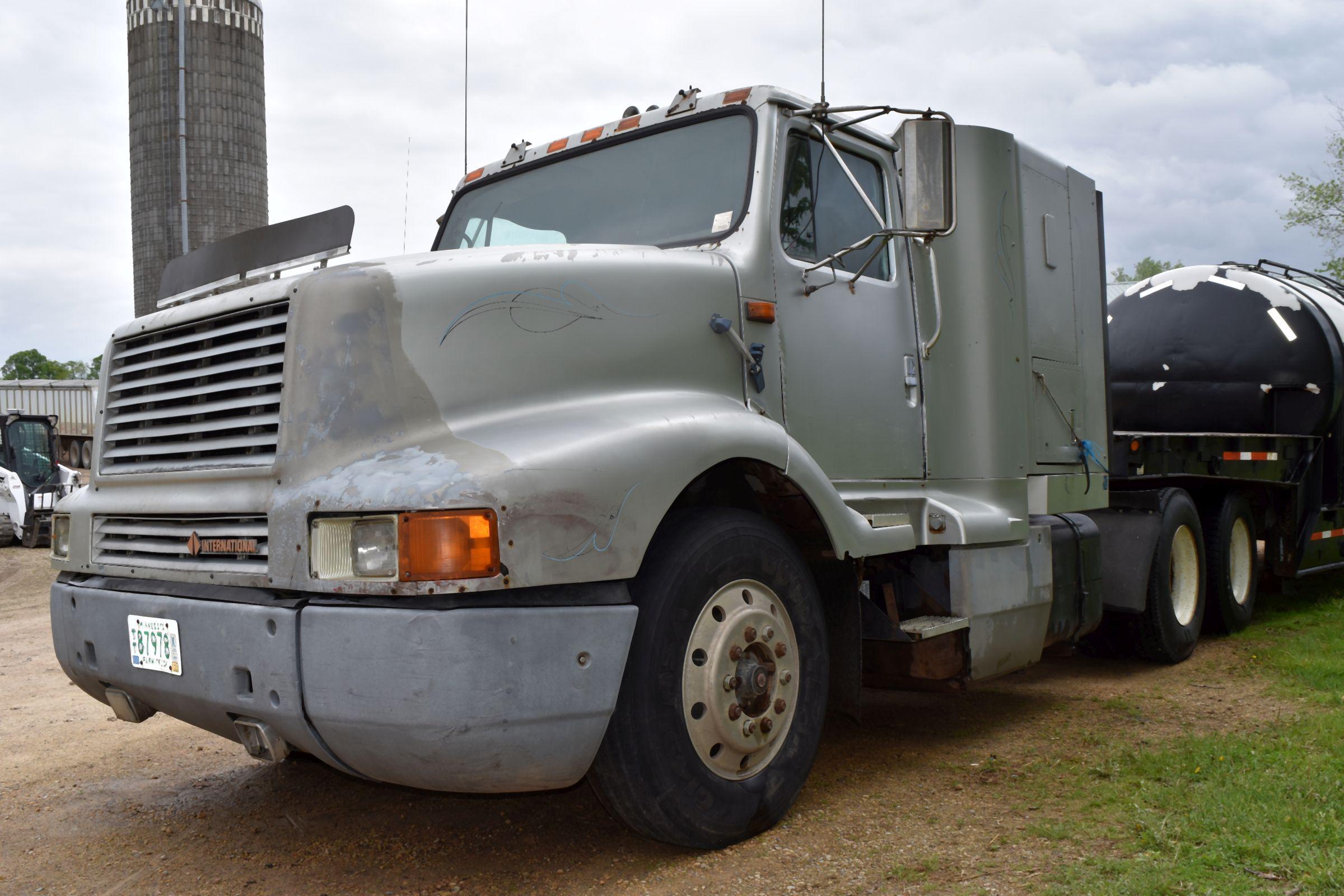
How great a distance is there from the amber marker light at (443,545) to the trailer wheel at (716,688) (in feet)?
2.06

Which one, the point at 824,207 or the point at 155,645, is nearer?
the point at 155,645

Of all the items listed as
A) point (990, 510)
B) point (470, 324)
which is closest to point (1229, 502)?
point (990, 510)

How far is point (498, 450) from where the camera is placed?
3115 mm

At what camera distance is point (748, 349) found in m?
4.02

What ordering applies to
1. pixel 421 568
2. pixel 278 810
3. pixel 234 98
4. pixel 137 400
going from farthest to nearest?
1. pixel 234 98
2. pixel 278 810
3. pixel 137 400
4. pixel 421 568

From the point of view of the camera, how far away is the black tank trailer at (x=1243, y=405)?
784 centimetres

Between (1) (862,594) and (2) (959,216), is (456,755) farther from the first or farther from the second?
(2) (959,216)

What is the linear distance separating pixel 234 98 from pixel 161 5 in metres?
1.36

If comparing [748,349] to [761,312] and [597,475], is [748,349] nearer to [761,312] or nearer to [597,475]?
[761,312]

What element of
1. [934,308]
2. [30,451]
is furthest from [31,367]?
[934,308]

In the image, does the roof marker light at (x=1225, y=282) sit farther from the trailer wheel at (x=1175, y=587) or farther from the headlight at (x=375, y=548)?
the headlight at (x=375, y=548)

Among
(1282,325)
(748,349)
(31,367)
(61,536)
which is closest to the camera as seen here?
(748,349)

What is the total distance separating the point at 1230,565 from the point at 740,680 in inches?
216

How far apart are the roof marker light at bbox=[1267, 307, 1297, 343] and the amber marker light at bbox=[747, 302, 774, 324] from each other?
5980mm
